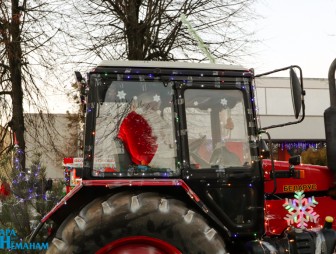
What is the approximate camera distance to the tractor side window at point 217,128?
4168mm

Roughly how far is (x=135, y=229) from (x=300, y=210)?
1.85 m

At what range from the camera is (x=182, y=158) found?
4.05 m

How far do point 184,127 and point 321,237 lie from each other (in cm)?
160

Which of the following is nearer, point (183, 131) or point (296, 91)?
point (296, 91)

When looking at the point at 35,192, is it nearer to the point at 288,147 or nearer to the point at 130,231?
the point at 130,231

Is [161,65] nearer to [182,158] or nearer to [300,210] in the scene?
[182,158]

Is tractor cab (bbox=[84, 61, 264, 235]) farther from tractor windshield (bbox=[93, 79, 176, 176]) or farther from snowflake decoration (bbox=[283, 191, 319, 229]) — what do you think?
snowflake decoration (bbox=[283, 191, 319, 229])

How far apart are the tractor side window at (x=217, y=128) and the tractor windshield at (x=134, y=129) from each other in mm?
213

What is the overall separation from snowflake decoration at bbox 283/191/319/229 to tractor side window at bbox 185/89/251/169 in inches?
30.1

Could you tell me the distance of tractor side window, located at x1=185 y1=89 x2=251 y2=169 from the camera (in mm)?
4168

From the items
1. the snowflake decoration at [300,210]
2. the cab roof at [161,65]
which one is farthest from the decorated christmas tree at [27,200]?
the snowflake decoration at [300,210]

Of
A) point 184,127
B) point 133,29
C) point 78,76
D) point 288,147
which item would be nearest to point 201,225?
point 184,127

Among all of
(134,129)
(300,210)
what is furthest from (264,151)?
(134,129)

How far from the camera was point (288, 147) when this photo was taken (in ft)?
83.5
